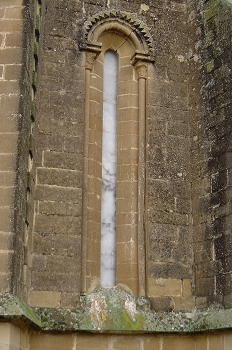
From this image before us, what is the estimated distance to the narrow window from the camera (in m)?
9.54

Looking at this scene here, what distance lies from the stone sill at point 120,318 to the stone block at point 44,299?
3.2 inches

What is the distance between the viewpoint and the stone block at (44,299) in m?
8.75

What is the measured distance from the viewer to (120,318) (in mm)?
8914

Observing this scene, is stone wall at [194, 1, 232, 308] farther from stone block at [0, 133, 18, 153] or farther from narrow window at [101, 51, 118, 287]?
stone block at [0, 133, 18, 153]

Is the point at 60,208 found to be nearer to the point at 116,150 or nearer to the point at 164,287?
the point at 116,150

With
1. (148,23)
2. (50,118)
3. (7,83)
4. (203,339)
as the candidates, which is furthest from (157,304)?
(148,23)

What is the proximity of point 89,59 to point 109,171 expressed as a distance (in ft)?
5.59

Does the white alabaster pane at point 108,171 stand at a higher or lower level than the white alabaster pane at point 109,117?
lower

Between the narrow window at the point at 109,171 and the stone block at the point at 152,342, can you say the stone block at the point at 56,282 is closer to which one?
the narrow window at the point at 109,171

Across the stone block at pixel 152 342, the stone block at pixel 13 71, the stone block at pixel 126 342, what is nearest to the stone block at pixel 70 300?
the stone block at pixel 126 342

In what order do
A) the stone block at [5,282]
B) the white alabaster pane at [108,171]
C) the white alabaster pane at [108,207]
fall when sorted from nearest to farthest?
the stone block at [5,282] < the white alabaster pane at [108,207] < the white alabaster pane at [108,171]

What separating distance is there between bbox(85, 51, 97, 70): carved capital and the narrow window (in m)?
0.40

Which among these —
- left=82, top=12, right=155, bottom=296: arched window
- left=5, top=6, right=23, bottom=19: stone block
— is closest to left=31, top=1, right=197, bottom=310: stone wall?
left=82, top=12, right=155, bottom=296: arched window

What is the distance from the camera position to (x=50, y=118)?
31.4 feet
